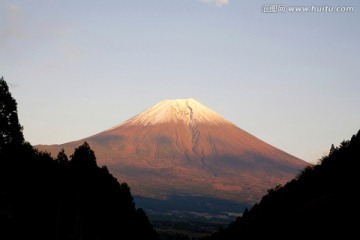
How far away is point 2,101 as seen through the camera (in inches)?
797

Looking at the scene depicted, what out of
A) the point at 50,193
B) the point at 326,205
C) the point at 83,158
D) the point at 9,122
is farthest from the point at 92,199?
the point at 326,205

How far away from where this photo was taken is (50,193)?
36469 millimetres

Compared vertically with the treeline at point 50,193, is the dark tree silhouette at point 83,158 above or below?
above

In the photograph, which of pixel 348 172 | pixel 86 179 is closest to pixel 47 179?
pixel 86 179

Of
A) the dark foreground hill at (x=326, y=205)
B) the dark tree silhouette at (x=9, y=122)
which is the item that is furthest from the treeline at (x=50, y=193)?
the dark foreground hill at (x=326, y=205)

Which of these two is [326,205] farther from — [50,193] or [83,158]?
[83,158]

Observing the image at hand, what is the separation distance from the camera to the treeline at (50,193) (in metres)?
21.5

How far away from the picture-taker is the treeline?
21484 mm

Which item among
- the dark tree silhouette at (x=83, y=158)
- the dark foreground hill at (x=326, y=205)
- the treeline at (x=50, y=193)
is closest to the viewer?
the dark foreground hill at (x=326, y=205)

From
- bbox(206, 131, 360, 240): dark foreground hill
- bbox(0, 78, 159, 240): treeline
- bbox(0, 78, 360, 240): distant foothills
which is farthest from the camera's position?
bbox(0, 78, 159, 240): treeline

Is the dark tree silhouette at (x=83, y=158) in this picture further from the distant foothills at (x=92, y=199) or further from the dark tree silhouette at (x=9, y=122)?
the dark tree silhouette at (x=9, y=122)

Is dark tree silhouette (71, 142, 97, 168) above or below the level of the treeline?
above

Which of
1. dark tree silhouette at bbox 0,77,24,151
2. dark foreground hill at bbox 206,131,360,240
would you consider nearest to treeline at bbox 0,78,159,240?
dark tree silhouette at bbox 0,77,24,151

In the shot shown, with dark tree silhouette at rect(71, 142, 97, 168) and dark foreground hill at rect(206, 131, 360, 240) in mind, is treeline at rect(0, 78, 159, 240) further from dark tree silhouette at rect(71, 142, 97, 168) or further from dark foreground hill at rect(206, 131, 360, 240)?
dark foreground hill at rect(206, 131, 360, 240)
